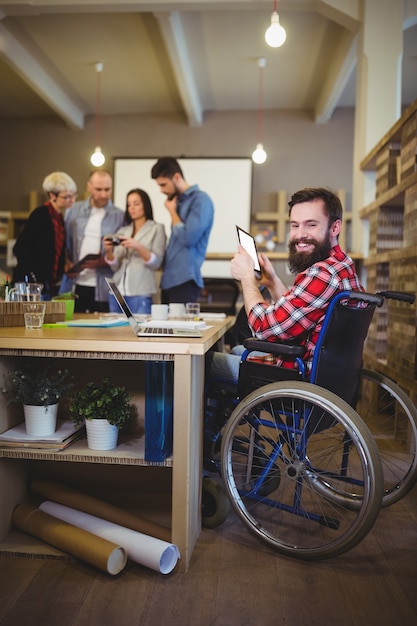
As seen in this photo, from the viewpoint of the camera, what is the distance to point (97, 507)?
164 cm

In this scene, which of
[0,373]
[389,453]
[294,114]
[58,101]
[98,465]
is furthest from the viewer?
[294,114]

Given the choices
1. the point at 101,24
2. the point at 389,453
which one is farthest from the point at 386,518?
the point at 101,24

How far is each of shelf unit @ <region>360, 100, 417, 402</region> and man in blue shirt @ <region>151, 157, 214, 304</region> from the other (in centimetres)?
103

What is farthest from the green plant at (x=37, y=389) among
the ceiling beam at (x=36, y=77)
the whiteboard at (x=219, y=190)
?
the whiteboard at (x=219, y=190)

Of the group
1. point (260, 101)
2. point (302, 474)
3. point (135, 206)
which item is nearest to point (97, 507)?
point (302, 474)

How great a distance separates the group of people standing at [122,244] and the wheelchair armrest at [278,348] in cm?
161

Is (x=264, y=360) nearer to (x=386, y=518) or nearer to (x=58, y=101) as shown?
(x=386, y=518)

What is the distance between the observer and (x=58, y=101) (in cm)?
579

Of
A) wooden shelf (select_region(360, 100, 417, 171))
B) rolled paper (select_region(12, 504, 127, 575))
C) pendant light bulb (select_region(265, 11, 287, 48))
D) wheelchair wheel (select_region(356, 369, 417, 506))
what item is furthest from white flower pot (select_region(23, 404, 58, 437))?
pendant light bulb (select_region(265, 11, 287, 48))

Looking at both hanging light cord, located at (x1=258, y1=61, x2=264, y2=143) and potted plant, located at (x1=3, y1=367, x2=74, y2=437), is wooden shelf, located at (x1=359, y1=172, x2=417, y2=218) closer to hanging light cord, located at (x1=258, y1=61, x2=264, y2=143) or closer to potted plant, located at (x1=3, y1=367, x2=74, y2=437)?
potted plant, located at (x1=3, y1=367, x2=74, y2=437)

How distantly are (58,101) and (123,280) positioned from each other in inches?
137

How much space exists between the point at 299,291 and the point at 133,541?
834 mm

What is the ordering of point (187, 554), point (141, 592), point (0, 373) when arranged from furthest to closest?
point (0, 373) → point (187, 554) → point (141, 592)

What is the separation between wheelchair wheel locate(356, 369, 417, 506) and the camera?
5.73 feet
